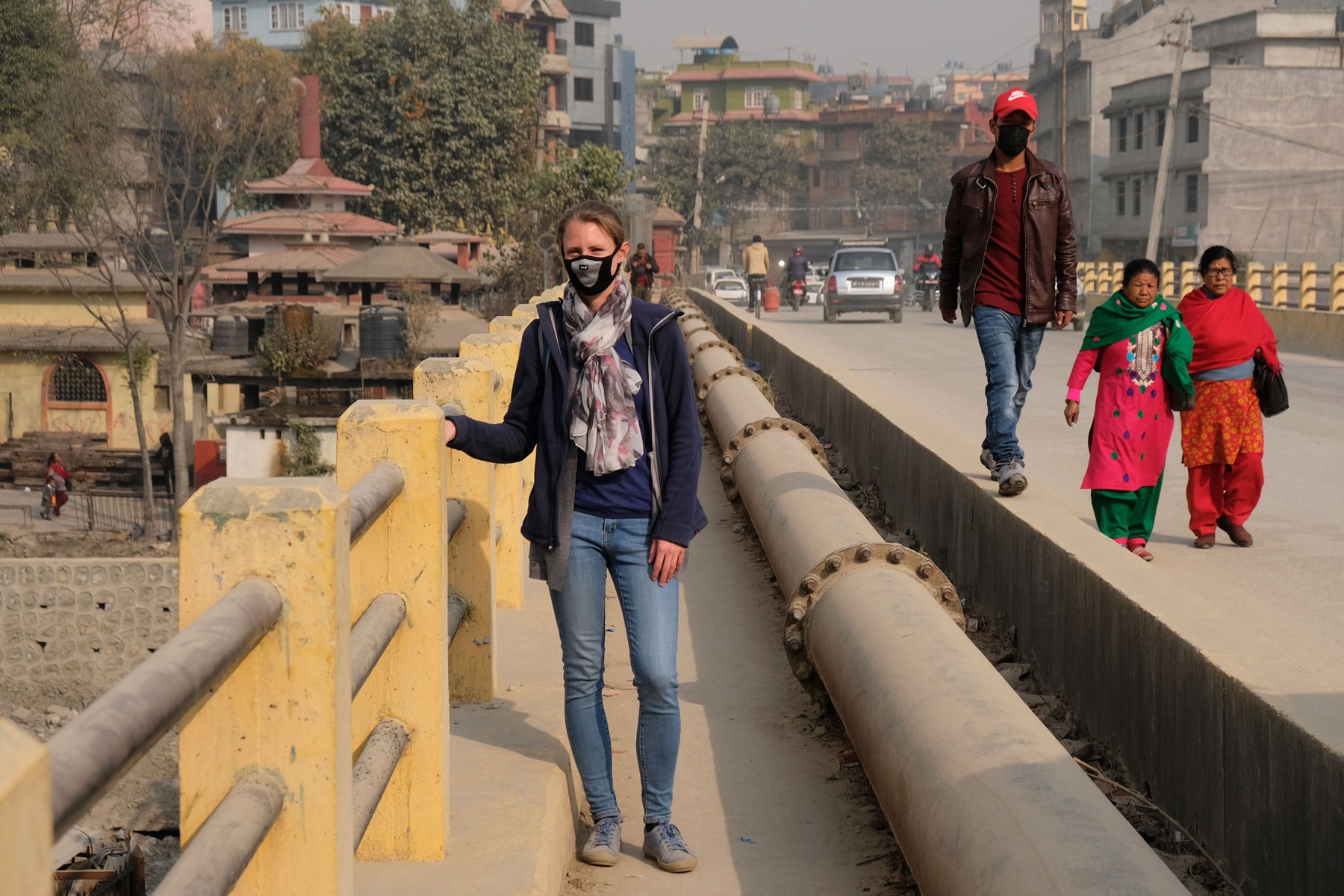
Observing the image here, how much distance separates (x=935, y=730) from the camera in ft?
12.0

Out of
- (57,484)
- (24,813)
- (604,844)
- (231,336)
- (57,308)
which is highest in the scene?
(24,813)

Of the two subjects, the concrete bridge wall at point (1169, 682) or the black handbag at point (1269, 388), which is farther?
the black handbag at point (1269, 388)

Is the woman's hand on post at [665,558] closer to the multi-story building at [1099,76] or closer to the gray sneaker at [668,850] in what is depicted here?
the gray sneaker at [668,850]

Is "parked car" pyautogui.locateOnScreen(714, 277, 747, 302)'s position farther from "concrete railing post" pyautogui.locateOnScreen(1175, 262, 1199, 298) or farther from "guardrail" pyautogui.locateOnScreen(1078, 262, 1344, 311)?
"concrete railing post" pyautogui.locateOnScreen(1175, 262, 1199, 298)

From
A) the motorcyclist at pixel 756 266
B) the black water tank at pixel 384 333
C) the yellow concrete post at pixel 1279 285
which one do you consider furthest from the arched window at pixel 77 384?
the yellow concrete post at pixel 1279 285

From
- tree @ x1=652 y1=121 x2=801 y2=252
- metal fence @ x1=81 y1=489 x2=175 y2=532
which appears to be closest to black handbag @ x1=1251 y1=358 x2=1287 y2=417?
metal fence @ x1=81 y1=489 x2=175 y2=532

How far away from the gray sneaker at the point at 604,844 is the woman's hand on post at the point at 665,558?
0.75 metres

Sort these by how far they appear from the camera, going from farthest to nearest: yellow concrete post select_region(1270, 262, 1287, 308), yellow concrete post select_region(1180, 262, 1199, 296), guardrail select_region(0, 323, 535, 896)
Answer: yellow concrete post select_region(1180, 262, 1199, 296) → yellow concrete post select_region(1270, 262, 1287, 308) → guardrail select_region(0, 323, 535, 896)

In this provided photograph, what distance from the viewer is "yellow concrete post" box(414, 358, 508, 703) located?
4.73 meters

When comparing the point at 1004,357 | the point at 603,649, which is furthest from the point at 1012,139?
the point at 603,649

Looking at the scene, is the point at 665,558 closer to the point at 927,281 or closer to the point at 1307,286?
the point at 1307,286

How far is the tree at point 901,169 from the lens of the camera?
98.0m

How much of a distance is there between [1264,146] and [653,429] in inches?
2146

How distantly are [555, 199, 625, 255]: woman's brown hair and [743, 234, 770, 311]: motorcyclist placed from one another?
30965mm
